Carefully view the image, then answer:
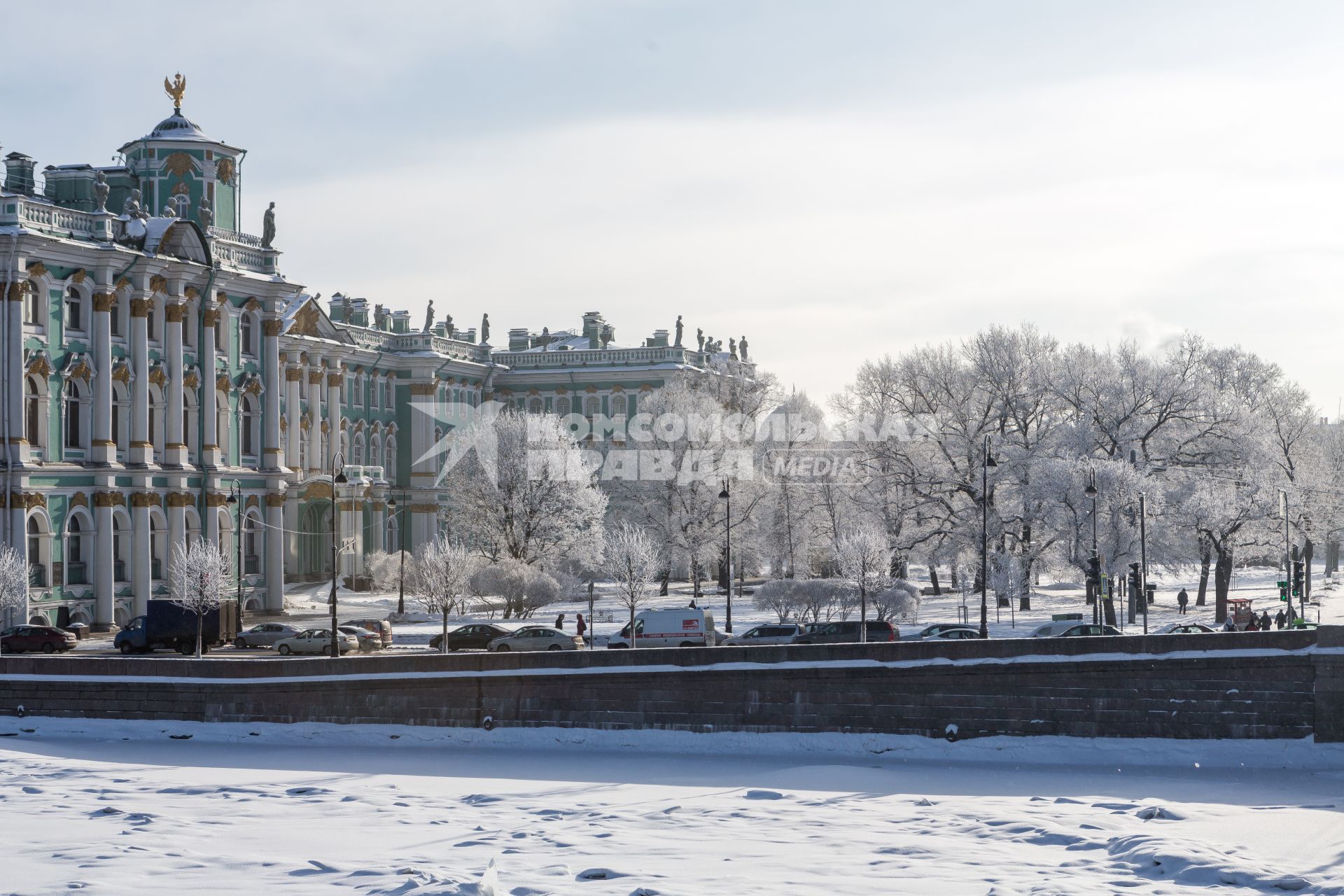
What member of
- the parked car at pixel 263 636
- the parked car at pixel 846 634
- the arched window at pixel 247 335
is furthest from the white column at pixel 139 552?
the parked car at pixel 846 634

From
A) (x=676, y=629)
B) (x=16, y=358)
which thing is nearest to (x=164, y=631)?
(x=16, y=358)

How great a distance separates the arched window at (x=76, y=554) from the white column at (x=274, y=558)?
10.2 m

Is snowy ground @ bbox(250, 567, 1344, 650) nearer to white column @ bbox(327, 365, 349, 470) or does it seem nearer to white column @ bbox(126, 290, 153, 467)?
white column @ bbox(327, 365, 349, 470)

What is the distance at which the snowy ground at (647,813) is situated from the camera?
2270 centimetres

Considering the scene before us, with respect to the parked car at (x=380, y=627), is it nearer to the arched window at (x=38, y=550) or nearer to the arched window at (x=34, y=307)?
the arched window at (x=38, y=550)

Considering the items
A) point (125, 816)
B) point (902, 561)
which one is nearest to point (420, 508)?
point (902, 561)

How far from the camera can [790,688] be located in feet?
117

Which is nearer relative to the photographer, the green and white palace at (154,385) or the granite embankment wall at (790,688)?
the granite embankment wall at (790,688)

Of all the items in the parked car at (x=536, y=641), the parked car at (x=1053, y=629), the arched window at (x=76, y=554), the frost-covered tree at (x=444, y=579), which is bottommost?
the parked car at (x=536, y=641)

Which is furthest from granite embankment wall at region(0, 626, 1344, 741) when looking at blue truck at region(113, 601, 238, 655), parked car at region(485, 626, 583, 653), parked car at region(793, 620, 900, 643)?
parked car at region(485, 626, 583, 653)

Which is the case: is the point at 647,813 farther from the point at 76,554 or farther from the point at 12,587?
the point at 76,554

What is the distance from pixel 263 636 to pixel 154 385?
11918mm

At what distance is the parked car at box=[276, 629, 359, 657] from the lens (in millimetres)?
49938

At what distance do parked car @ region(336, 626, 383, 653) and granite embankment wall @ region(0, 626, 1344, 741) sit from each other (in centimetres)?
1196
